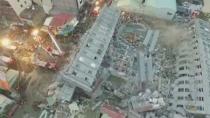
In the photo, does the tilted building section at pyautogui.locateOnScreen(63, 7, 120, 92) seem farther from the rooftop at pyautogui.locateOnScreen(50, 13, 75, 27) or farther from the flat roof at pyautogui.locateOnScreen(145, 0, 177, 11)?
the flat roof at pyautogui.locateOnScreen(145, 0, 177, 11)

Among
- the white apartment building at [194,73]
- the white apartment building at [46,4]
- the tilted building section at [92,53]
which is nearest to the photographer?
the white apartment building at [194,73]

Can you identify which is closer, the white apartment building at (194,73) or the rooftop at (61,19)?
the white apartment building at (194,73)

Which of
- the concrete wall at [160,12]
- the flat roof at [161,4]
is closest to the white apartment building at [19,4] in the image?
the concrete wall at [160,12]

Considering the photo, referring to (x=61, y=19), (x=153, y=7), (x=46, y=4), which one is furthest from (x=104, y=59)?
(x=46, y=4)

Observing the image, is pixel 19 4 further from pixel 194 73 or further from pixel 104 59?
pixel 194 73

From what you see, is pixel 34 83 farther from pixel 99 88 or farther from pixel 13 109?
pixel 99 88

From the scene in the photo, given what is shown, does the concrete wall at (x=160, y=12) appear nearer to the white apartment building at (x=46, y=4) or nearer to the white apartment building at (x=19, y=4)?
the white apartment building at (x=46, y=4)
